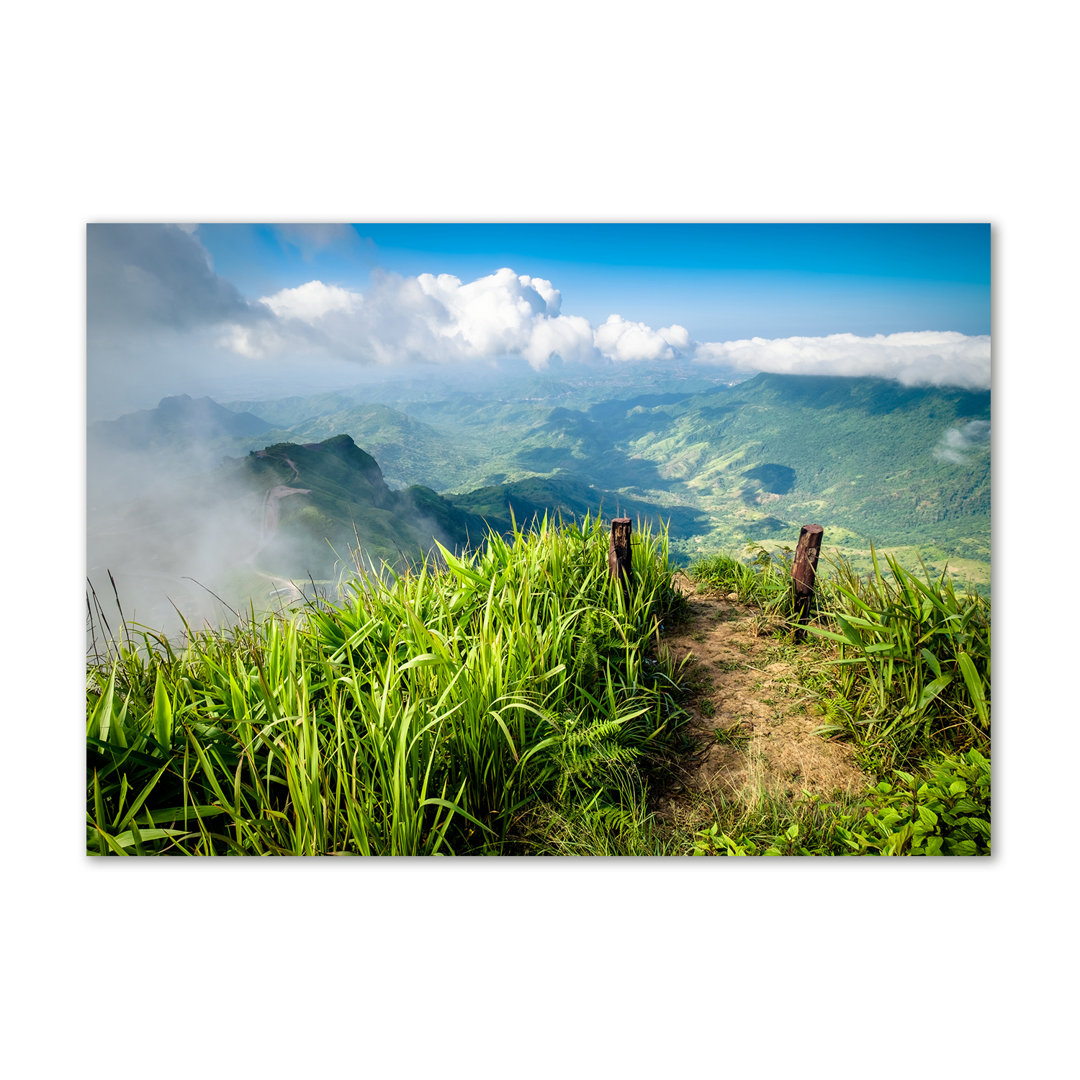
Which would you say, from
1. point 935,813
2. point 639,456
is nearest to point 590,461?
point 639,456

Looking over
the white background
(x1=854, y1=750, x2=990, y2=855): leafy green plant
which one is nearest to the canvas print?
(x1=854, y1=750, x2=990, y2=855): leafy green plant

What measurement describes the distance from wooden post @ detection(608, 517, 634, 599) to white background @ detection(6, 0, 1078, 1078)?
1.19 meters

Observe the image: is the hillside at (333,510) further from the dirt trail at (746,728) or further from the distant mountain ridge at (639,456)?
the dirt trail at (746,728)

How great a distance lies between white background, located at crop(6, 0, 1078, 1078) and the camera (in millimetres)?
1897

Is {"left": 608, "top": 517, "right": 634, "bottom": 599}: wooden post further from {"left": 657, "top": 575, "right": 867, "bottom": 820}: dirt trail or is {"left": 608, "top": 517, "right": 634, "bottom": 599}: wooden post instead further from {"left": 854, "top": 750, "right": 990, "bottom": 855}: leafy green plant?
{"left": 854, "top": 750, "right": 990, "bottom": 855}: leafy green plant

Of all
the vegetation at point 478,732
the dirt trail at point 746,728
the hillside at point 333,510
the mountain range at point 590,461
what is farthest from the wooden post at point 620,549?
the hillside at point 333,510
